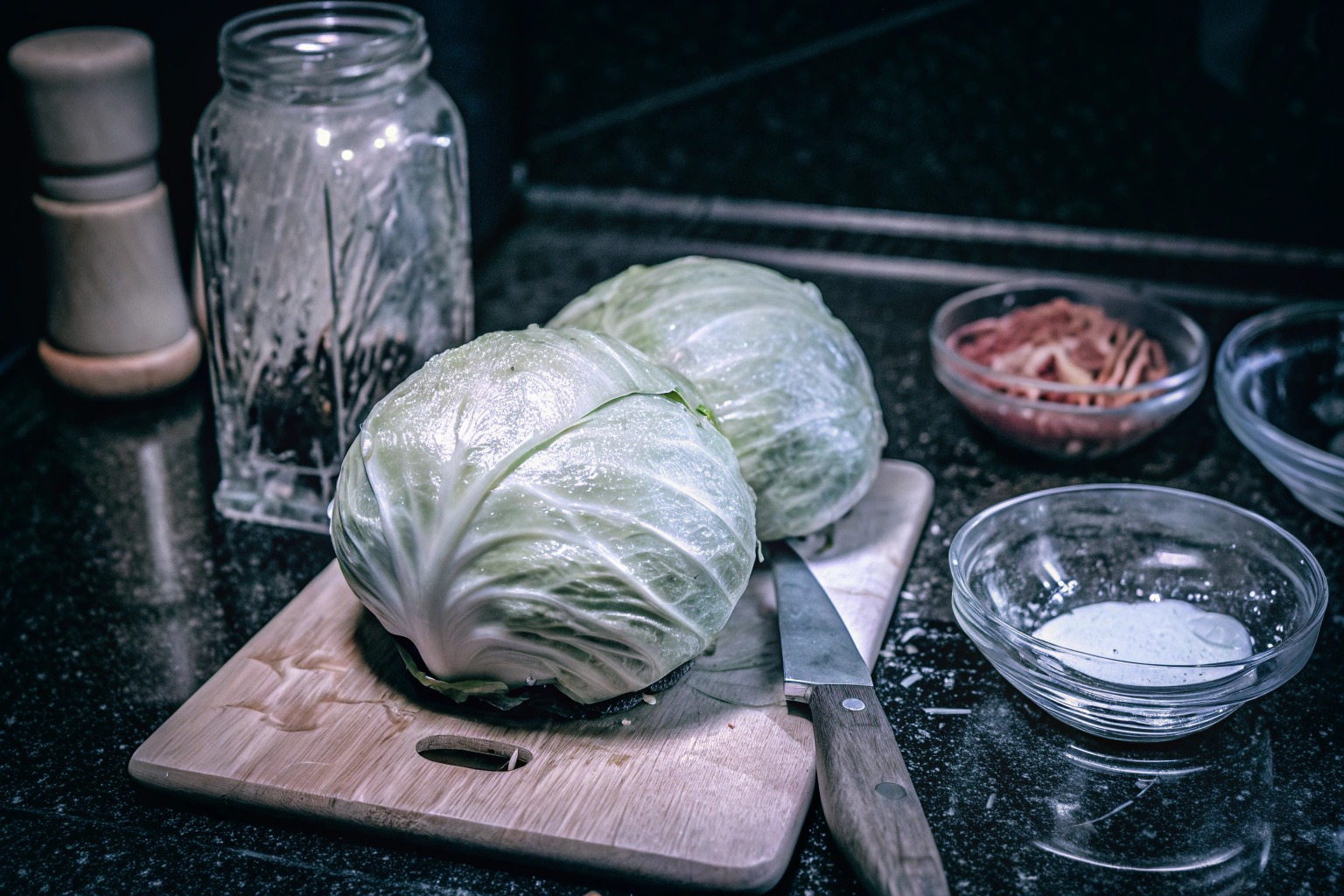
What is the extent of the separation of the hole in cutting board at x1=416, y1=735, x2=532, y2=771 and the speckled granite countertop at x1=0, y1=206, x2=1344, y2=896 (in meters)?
0.08

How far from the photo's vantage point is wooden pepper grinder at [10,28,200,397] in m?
1.18

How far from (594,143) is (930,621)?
1.12 metres

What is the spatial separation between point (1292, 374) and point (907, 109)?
26.6 inches

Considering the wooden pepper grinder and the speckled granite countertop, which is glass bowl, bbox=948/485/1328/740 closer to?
the speckled granite countertop

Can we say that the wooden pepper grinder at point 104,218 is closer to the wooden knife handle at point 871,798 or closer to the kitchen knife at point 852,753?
the kitchen knife at point 852,753

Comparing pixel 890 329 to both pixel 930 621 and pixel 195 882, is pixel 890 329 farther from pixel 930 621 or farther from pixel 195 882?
pixel 195 882

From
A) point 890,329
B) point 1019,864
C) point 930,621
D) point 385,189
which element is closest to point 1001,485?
point 930,621

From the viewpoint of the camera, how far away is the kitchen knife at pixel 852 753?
2.32 ft

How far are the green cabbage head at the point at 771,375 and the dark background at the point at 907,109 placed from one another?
705 mm

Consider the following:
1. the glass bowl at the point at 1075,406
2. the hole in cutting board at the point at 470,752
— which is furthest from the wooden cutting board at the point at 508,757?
the glass bowl at the point at 1075,406

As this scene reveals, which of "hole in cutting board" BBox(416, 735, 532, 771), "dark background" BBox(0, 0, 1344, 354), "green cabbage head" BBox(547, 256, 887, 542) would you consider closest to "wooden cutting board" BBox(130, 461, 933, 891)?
"hole in cutting board" BBox(416, 735, 532, 771)

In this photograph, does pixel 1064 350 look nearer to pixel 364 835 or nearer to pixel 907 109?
pixel 907 109

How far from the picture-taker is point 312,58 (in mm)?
1039

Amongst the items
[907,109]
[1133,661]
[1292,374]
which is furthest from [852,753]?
[907,109]
